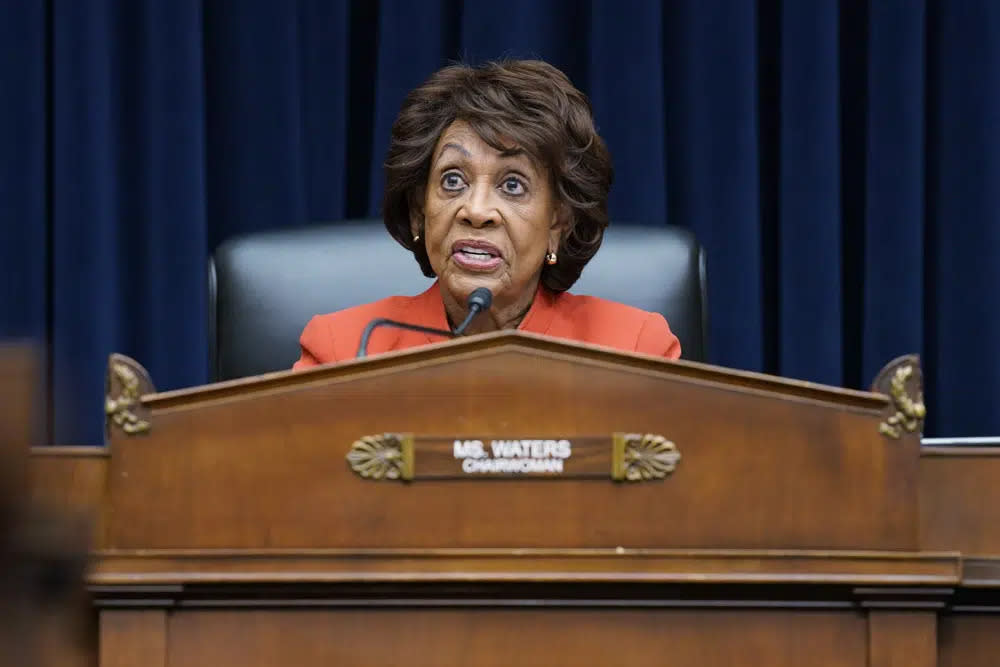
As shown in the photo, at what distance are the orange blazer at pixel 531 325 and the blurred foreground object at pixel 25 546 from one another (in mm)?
1406

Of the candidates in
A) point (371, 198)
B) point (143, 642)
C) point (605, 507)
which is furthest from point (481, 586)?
point (371, 198)

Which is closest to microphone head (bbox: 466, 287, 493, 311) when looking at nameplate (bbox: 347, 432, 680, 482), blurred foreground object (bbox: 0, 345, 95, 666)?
nameplate (bbox: 347, 432, 680, 482)

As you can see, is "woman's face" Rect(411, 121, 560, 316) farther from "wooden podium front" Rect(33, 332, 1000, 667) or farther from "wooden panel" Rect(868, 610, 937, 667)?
"wooden panel" Rect(868, 610, 937, 667)

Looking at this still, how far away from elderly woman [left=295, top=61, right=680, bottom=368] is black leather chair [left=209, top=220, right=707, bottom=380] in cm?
10

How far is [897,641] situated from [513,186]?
89 centimetres

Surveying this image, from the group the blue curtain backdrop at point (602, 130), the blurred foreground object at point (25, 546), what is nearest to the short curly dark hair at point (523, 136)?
the blue curtain backdrop at point (602, 130)

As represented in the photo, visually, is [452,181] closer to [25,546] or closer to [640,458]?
[640,458]

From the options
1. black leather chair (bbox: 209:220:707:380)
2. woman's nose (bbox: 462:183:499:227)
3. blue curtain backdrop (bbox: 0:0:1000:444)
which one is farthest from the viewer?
blue curtain backdrop (bbox: 0:0:1000:444)

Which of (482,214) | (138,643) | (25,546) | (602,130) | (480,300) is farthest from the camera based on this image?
(602,130)

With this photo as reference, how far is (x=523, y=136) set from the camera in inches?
69.4

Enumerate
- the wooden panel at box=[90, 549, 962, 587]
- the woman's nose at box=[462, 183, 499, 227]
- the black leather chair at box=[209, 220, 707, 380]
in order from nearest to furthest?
the wooden panel at box=[90, 549, 962, 587], the woman's nose at box=[462, 183, 499, 227], the black leather chair at box=[209, 220, 707, 380]

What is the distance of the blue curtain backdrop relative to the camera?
254cm

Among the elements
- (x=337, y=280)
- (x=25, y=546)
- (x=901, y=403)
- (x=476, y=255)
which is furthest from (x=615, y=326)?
(x=25, y=546)

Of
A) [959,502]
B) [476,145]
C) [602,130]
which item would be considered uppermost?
[602,130]
